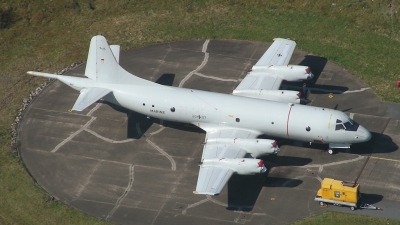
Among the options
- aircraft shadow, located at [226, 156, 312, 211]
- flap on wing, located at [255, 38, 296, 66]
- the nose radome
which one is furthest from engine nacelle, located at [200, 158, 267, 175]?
flap on wing, located at [255, 38, 296, 66]

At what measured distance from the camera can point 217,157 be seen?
4869 centimetres

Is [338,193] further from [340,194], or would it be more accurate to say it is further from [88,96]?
[88,96]

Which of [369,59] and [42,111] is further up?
[369,59]

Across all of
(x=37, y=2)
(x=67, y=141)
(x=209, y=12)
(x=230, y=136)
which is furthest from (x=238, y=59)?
(x=37, y=2)

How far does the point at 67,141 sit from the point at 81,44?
17.7m

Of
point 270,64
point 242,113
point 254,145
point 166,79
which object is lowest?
point 166,79

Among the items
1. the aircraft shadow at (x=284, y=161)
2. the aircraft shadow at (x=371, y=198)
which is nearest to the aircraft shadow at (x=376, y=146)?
the aircraft shadow at (x=284, y=161)

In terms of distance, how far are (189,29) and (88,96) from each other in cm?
2096

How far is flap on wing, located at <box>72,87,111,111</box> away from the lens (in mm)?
51866

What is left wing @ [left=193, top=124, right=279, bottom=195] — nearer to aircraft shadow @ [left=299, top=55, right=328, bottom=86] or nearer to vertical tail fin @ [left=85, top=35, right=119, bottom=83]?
vertical tail fin @ [left=85, top=35, right=119, bottom=83]

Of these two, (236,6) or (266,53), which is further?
(236,6)

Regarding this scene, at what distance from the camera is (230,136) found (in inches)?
2014

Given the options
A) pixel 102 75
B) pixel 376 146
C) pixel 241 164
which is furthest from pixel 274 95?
pixel 102 75

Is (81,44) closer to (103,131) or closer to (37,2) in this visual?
(37,2)
